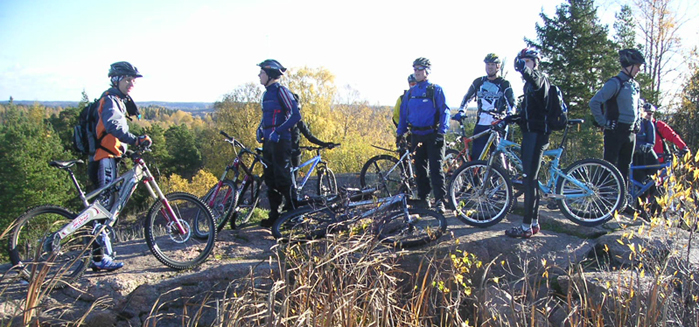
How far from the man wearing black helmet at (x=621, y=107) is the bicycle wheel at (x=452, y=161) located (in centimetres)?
175

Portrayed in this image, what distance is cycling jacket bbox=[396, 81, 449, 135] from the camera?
526 centimetres

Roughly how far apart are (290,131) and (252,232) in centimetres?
129

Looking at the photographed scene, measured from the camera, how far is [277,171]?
208 inches

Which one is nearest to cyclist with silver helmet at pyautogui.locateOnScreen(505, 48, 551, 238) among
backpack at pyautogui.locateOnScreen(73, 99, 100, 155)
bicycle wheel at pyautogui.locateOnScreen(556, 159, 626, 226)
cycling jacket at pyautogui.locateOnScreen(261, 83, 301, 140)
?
bicycle wheel at pyautogui.locateOnScreen(556, 159, 626, 226)

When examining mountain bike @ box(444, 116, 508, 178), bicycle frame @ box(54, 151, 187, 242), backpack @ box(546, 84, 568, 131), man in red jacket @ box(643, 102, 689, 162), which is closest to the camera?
bicycle frame @ box(54, 151, 187, 242)

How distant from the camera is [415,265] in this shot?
416 cm

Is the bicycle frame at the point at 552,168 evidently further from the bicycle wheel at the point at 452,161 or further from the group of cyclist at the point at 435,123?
the bicycle wheel at the point at 452,161

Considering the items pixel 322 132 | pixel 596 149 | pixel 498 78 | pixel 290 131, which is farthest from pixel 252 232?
pixel 322 132

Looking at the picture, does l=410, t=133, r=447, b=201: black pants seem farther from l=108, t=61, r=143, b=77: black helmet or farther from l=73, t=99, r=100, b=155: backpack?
l=73, t=99, r=100, b=155: backpack

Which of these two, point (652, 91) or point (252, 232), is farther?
point (652, 91)

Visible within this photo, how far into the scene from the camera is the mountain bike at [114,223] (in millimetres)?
3529

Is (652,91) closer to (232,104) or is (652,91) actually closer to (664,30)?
(664,30)

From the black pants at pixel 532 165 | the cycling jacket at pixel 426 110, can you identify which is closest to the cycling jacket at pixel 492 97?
the cycling jacket at pixel 426 110

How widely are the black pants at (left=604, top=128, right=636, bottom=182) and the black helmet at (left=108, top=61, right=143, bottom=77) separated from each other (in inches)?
210
